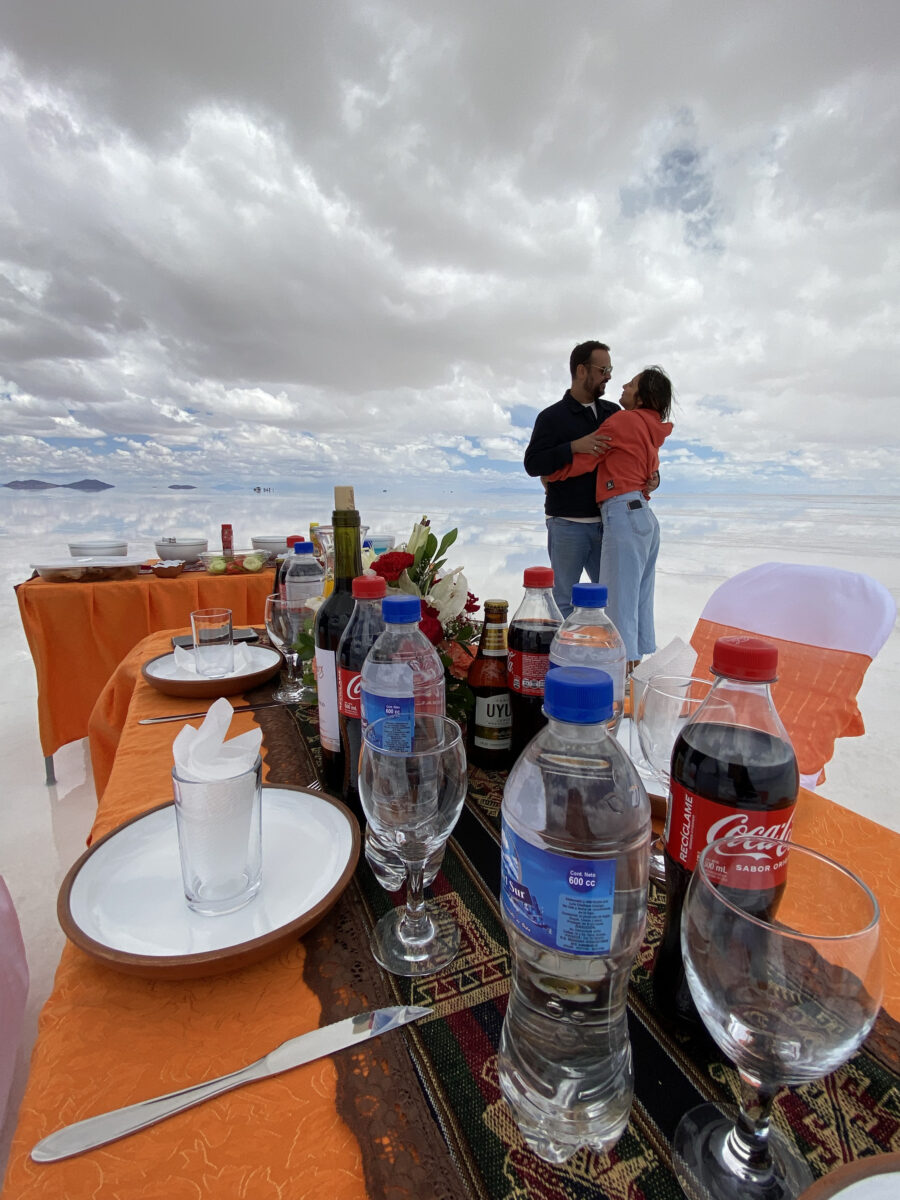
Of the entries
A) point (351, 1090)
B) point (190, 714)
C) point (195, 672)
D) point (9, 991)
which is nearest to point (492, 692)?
point (351, 1090)

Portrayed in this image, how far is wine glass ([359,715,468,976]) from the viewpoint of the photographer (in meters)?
0.38

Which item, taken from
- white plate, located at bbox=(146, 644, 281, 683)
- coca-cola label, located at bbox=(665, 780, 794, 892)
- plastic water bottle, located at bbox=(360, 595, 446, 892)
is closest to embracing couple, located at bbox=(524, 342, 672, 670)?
white plate, located at bbox=(146, 644, 281, 683)

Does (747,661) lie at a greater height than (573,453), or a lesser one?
lesser

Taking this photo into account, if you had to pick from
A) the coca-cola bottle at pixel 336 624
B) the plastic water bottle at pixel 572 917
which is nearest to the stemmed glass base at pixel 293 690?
the coca-cola bottle at pixel 336 624

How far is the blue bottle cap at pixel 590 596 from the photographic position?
1.99 feet

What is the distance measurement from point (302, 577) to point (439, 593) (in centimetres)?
50

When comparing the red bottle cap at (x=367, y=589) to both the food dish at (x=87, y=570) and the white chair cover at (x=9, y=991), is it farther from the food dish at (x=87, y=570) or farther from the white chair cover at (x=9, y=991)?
the food dish at (x=87, y=570)

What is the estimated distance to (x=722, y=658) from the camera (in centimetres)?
34

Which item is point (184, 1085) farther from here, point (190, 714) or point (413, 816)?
point (190, 714)

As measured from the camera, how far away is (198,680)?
35.9 inches

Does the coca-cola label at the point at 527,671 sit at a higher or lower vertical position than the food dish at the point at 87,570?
higher

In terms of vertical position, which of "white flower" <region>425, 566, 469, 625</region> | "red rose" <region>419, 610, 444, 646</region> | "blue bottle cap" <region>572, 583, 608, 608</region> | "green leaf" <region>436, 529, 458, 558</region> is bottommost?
"red rose" <region>419, 610, 444, 646</region>

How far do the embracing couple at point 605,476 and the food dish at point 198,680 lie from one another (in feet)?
5.84

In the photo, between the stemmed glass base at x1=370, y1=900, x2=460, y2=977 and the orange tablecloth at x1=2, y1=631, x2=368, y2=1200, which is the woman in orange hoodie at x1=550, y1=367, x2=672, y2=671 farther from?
the orange tablecloth at x1=2, y1=631, x2=368, y2=1200
